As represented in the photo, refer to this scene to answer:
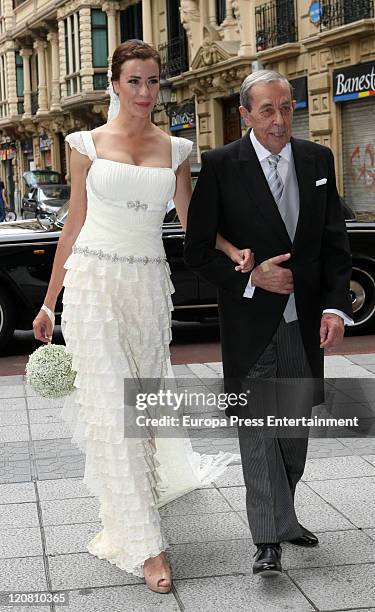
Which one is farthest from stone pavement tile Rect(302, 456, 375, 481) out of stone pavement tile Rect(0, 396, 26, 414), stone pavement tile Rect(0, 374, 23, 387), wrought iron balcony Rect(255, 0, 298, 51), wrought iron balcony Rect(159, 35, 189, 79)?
wrought iron balcony Rect(159, 35, 189, 79)

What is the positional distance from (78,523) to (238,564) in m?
0.88

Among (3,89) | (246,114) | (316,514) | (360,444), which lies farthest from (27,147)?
(246,114)

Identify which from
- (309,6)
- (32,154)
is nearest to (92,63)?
(32,154)

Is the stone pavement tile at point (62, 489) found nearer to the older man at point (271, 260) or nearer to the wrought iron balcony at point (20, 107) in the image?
the older man at point (271, 260)

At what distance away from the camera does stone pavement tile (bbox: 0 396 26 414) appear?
702 cm

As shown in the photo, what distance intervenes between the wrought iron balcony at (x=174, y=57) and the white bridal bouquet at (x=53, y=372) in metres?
26.5

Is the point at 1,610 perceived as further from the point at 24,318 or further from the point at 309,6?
the point at 309,6

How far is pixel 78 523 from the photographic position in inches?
176

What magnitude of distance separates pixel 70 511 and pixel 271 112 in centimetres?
213

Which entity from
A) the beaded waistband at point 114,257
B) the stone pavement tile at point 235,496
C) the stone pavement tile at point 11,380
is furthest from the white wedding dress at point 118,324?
the stone pavement tile at point 11,380

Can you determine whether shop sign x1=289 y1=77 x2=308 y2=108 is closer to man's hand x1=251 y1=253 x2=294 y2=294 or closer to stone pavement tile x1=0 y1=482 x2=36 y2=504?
stone pavement tile x1=0 y1=482 x2=36 y2=504

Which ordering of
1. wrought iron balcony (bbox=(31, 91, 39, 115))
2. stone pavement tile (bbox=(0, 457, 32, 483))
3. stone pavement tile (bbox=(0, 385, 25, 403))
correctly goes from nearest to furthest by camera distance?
stone pavement tile (bbox=(0, 457, 32, 483))
stone pavement tile (bbox=(0, 385, 25, 403))
wrought iron balcony (bbox=(31, 91, 39, 115))

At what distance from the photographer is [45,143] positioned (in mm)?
46156

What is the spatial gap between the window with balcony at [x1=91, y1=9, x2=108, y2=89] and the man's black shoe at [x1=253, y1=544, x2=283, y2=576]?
35.6 m
